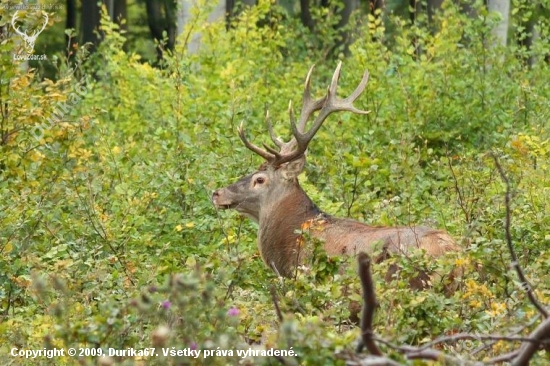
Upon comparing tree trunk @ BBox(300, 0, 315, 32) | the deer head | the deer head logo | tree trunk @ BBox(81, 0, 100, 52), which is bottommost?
the deer head

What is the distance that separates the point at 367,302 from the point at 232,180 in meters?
6.94

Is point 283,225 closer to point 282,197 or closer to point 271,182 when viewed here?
point 282,197

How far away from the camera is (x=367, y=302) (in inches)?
177

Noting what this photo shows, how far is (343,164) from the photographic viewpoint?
11922 millimetres

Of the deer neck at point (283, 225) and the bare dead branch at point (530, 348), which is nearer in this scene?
the bare dead branch at point (530, 348)

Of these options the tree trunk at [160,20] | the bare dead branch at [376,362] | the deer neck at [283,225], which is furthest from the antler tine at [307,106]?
the tree trunk at [160,20]

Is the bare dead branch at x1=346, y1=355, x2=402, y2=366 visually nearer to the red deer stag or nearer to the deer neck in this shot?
the red deer stag

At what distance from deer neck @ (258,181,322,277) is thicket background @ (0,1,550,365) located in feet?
0.47

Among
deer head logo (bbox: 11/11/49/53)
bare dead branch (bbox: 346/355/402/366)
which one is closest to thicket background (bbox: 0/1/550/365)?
deer head logo (bbox: 11/11/49/53)

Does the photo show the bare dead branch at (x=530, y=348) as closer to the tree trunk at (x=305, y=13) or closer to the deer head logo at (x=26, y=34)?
the deer head logo at (x=26, y=34)

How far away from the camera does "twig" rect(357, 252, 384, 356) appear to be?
14.4 ft

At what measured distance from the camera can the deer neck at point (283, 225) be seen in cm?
1014

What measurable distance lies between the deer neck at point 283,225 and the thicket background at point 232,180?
0.14 meters

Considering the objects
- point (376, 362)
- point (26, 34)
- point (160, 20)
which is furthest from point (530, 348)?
point (160, 20)
